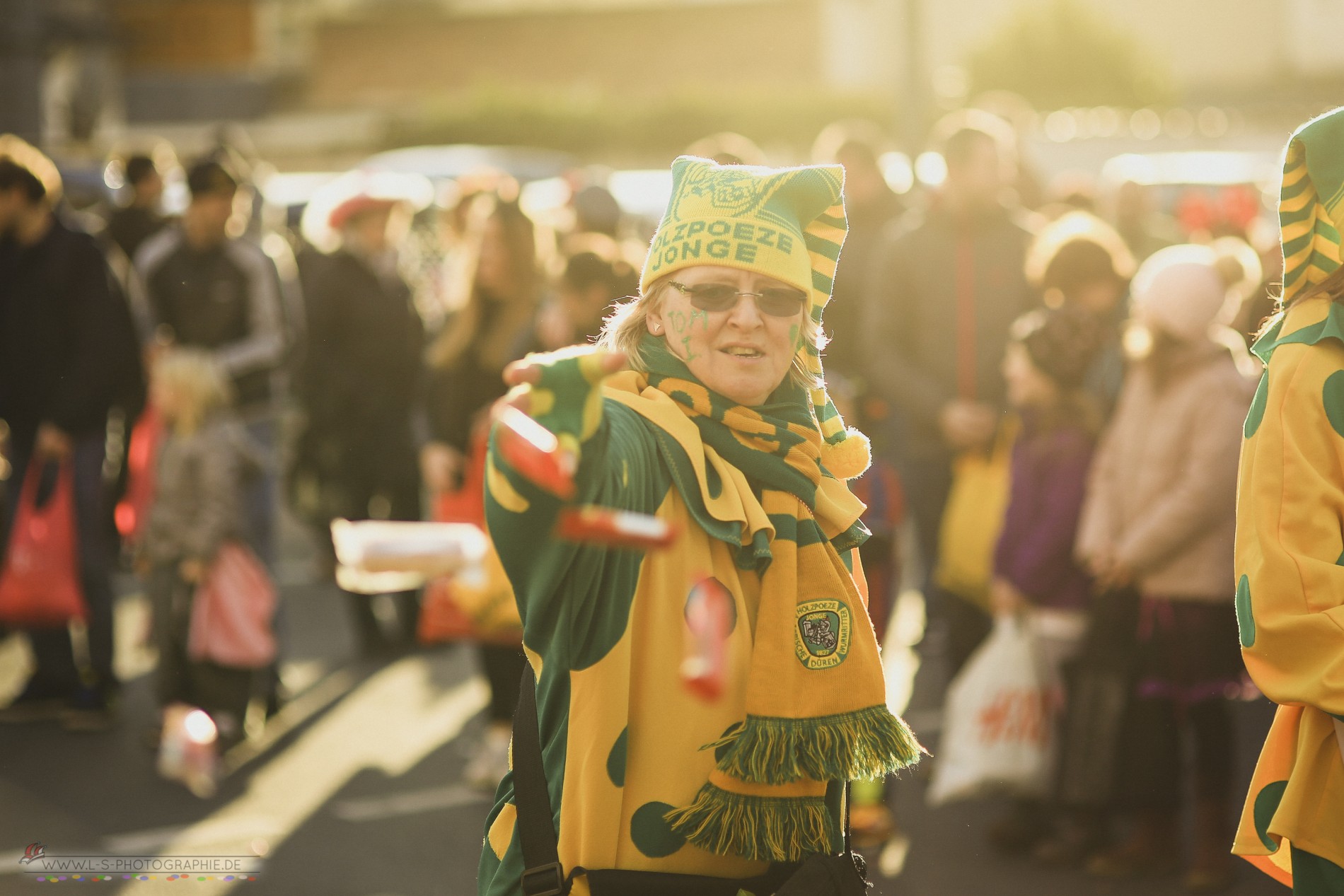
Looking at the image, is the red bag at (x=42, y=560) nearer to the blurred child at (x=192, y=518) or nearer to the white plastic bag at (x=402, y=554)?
the blurred child at (x=192, y=518)

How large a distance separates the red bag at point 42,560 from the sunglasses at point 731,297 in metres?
4.83

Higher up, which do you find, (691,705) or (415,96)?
(415,96)

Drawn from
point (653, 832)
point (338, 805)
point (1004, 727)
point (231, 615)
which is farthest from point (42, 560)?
point (653, 832)

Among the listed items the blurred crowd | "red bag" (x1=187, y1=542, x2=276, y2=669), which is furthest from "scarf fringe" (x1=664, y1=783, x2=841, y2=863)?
"red bag" (x1=187, y1=542, x2=276, y2=669)

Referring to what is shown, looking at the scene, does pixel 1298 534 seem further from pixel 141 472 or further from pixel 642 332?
pixel 141 472

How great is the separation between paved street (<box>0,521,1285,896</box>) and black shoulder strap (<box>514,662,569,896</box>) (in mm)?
2722

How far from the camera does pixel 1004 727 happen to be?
5078 mm

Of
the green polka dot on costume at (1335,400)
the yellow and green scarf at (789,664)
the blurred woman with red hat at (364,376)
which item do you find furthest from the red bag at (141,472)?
the green polka dot on costume at (1335,400)

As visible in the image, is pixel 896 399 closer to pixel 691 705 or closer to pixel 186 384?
pixel 186 384

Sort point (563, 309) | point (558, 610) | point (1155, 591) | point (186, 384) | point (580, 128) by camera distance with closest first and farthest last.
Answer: point (558, 610), point (1155, 591), point (563, 309), point (186, 384), point (580, 128)

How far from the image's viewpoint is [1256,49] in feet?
169

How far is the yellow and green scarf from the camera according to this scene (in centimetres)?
224

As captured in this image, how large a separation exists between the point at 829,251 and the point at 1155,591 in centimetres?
286

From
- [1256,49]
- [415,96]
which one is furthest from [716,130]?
[1256,49]
